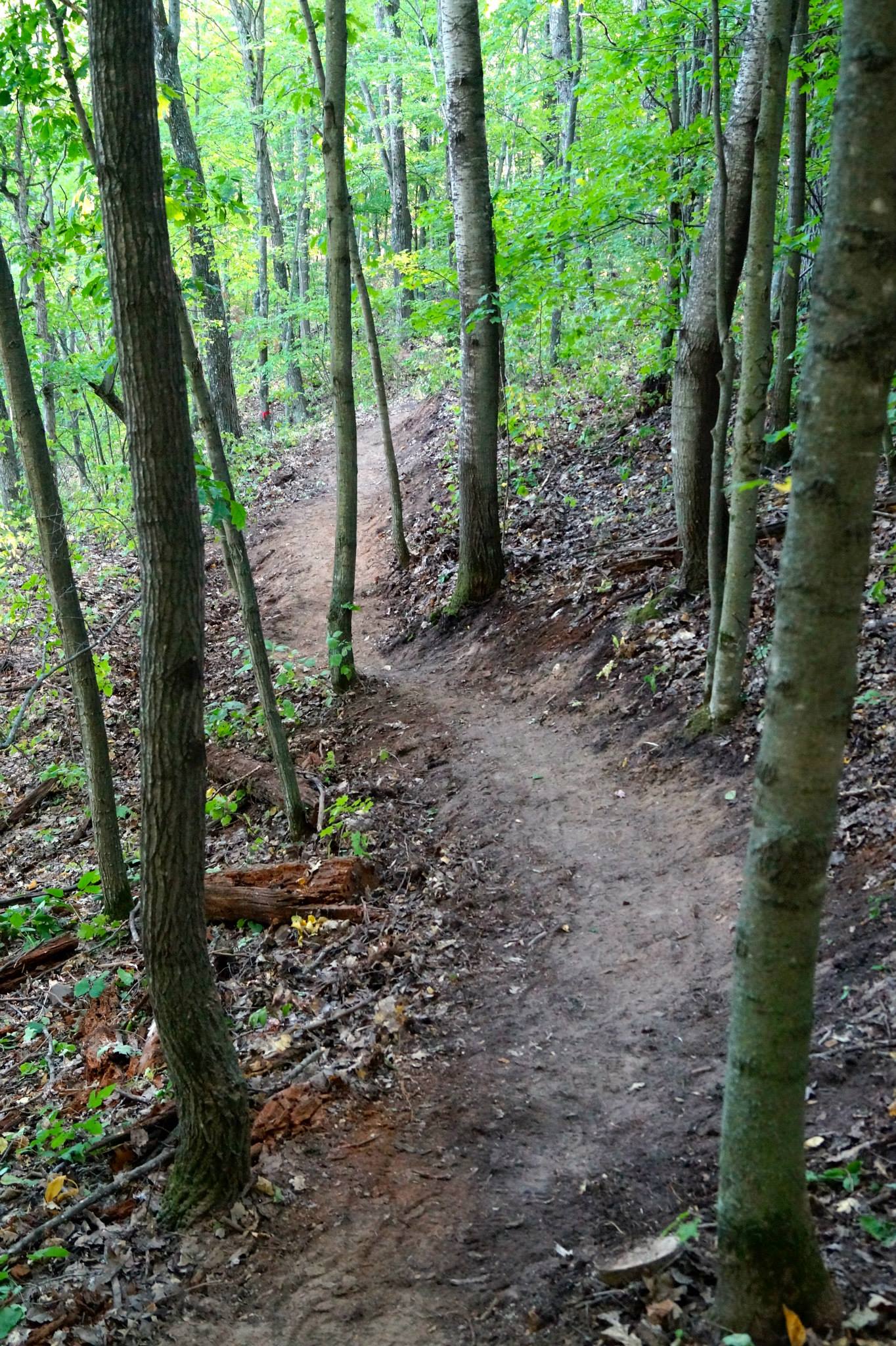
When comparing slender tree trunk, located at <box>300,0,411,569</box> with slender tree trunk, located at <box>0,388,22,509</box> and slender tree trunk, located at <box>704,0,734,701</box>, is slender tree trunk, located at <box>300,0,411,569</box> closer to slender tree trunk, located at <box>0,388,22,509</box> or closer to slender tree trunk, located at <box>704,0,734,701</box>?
slender tree trunk, located at <box>704,0,734,701</box>

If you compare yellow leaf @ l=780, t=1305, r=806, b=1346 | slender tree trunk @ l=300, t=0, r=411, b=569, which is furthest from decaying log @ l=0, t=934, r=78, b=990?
slender tree trunk @ l=300, t=0, r=411, b=569

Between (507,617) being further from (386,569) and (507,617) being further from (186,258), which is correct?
(186,258)

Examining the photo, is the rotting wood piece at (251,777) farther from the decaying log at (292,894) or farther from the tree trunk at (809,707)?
the tree trunk at (809,707)

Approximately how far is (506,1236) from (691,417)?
6.78 m

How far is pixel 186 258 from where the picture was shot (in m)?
15.8

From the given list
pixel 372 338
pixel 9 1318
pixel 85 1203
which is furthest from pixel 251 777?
pixel 372 338

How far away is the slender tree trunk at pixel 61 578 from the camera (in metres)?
5.83

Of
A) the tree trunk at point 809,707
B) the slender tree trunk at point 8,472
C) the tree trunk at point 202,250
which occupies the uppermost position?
the tree trunk at point 202,250

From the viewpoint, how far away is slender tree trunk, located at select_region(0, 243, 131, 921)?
5.83 m

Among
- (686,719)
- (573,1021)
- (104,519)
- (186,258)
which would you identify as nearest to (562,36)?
(186,258)

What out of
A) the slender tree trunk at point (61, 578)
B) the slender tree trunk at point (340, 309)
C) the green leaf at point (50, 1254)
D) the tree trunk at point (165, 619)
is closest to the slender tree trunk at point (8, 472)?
the slender tree trunk at point (340, 309)

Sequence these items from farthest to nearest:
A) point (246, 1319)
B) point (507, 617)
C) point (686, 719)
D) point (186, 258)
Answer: point (186, 258)
point (507, 617)
point (686, 719)
point (246, 1319)

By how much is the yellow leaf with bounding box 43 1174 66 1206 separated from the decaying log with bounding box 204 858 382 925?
7.65ft

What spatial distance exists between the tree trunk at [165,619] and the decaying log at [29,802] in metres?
6.49
